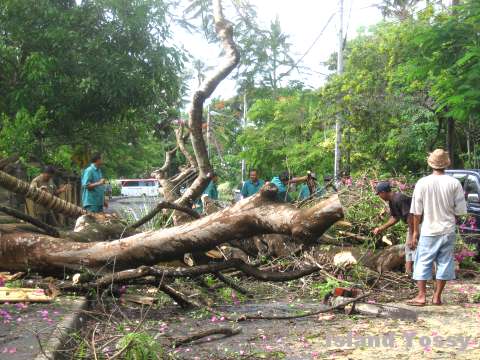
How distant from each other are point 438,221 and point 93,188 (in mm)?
5505

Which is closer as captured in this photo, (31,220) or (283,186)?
(31,220)

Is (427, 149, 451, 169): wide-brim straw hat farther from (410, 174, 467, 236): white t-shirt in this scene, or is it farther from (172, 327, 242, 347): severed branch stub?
(172, 327, 242, 347): severed branch stub

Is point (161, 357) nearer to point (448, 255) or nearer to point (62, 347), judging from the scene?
point (62, 347)

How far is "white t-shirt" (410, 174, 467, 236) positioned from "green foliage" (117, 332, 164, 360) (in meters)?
3.81

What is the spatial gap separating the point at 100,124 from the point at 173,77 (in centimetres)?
267

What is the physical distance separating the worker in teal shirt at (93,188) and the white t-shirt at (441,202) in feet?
17.1

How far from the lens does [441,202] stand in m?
6.55

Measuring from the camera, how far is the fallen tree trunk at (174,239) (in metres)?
5.11

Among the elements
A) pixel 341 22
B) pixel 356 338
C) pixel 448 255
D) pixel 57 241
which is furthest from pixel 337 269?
pixel 341 22

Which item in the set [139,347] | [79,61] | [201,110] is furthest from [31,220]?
[79,61]

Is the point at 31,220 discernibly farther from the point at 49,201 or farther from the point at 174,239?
the point at 49,201

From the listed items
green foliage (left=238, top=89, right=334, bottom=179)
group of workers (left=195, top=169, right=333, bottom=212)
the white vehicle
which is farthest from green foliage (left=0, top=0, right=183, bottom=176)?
the white vehicle

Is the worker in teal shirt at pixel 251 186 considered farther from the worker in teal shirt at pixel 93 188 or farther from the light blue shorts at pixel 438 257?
the light blue shorts at pixel 438 257

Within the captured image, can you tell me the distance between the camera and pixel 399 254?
8.09 m
